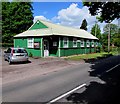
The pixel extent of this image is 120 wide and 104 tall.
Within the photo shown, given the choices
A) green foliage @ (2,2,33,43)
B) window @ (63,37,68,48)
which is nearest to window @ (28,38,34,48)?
window @ (63,37,68,48)

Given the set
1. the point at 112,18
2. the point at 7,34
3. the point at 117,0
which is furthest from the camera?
the point at 7,34

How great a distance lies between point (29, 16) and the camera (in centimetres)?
6334

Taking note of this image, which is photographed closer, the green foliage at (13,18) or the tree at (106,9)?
the tree at (106,9)

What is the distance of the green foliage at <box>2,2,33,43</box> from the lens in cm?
6084

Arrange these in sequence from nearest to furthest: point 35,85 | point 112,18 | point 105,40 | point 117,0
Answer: point 35,85 < point 117,0 < point 112,18 < point 105,40

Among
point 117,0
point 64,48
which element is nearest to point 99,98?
point 117,0

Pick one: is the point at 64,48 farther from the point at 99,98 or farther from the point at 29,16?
the point at 29,16

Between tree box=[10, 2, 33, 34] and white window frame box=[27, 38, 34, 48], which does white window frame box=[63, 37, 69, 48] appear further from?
tree box=[10, 2, 33, 34]

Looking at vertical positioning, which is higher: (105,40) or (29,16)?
(29,16)

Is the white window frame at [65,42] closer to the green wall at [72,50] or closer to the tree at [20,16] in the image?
the green wall at [72,50]

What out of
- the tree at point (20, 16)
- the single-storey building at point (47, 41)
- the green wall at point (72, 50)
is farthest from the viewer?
the tree at point (20, 16)

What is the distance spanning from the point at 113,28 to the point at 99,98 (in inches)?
3456

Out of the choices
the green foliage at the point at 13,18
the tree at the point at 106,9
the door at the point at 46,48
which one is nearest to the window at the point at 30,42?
the door at the point at 46,48

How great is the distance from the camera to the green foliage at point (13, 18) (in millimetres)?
60844
